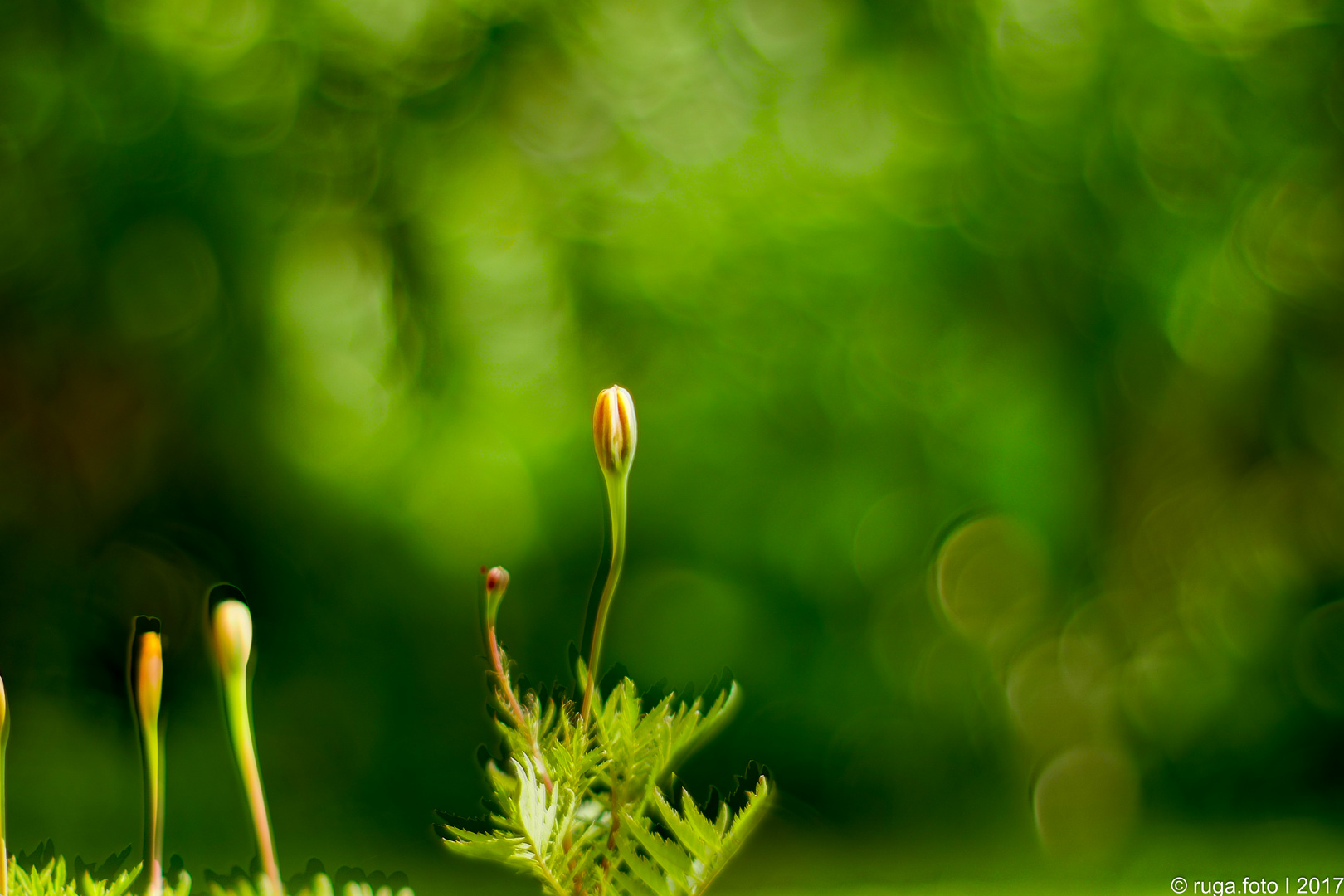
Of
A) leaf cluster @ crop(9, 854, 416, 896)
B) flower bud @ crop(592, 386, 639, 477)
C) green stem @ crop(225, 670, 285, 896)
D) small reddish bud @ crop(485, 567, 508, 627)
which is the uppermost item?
flower bud @ crop(592, 386, 639, 477)

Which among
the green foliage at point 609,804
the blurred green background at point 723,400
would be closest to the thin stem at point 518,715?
the green foliage at point 609,804

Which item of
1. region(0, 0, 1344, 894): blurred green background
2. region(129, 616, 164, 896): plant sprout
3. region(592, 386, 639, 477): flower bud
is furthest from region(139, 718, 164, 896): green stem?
region(0, 0, 1344, 894): blurred green background

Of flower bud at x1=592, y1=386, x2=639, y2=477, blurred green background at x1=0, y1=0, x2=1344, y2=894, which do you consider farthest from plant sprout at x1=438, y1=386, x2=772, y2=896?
blurred green background at x1=0, y1=0, x2=1344, y2=894

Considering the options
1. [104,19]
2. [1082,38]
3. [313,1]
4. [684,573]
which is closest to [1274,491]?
[1082,38]

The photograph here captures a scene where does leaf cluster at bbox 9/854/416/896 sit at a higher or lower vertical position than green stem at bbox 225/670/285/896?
lower

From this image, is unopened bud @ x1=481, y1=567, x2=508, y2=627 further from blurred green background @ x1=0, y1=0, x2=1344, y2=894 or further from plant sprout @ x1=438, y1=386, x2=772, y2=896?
blurred green background @ x1=0, y1=0, x2=1344, y2=894

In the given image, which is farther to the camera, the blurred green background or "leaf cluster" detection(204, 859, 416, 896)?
the blurred green background

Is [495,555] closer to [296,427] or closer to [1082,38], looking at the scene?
[296,427]

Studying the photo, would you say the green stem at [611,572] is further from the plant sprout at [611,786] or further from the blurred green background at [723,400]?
the blurred green background at [723,400]
